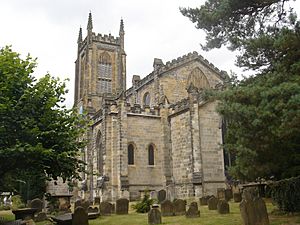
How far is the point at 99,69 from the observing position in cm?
4672

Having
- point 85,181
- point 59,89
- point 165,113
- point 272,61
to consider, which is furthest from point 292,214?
point 85,181

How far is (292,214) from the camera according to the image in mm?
11523

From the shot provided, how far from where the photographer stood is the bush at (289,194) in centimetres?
1146

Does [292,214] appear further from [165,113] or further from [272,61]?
[165,113]

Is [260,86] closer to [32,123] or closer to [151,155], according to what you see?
[32,123]

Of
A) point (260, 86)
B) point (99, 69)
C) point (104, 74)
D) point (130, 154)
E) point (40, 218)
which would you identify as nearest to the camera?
point (260, 86)

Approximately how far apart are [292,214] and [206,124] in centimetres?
1293

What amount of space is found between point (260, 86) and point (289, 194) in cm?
511

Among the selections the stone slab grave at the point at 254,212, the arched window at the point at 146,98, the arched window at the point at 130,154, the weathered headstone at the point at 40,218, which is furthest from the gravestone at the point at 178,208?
the arched window at the point at 146,98

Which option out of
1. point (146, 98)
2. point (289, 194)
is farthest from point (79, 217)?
point (146, 98)

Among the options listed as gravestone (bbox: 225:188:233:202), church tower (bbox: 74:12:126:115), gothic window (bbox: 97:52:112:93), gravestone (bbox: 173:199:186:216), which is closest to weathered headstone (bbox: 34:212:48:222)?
gravestone (bbox: 173:199:186:216)

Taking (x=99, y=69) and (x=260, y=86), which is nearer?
(x=260, y=86)

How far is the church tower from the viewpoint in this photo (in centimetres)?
4469

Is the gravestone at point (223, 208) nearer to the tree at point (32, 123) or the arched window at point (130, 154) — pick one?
the tree at point (32, 123)
